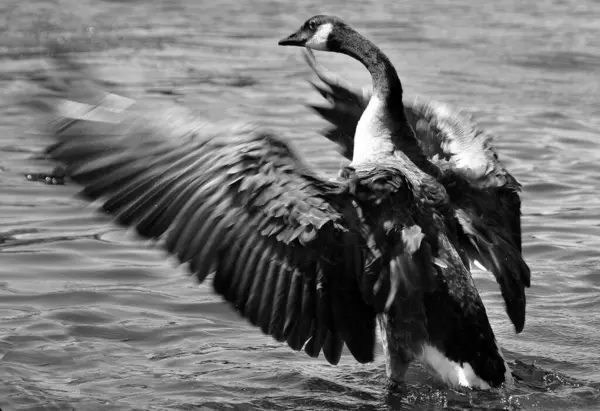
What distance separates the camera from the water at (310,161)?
6.78 meters

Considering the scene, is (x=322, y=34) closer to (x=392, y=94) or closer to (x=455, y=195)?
(x=392, y=94)

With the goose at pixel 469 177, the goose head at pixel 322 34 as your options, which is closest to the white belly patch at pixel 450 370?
the goose at pixel 469 177

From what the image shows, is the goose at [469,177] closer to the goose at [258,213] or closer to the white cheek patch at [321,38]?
the white cheek patch at [321,38]

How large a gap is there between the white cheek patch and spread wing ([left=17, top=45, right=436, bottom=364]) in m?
2.23

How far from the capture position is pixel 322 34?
8.20 meters

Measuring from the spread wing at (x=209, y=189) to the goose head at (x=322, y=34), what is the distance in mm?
2161

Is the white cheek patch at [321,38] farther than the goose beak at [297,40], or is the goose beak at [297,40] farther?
the goose beak at [297,40]

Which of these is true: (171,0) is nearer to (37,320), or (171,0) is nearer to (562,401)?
(37,320)

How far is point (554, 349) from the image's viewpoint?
761 cm

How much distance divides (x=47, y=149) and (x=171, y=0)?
12954mm

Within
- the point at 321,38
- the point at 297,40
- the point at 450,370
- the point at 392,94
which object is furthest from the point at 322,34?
the point at 450,370

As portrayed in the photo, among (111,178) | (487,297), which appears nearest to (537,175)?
(487,297)

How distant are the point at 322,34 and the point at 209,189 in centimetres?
260

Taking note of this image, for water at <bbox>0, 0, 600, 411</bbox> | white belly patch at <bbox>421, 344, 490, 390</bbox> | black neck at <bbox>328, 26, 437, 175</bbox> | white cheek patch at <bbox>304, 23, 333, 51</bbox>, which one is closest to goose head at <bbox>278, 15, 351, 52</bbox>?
white cheek patch at <bbox>304, 23, 333, 51</bbox>
